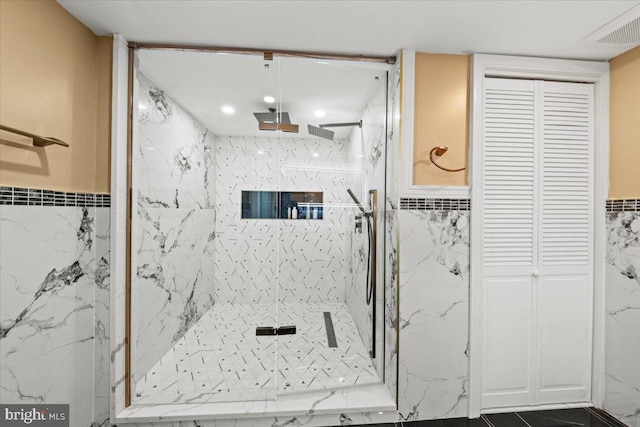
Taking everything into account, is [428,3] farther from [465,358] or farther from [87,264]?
[87,264]

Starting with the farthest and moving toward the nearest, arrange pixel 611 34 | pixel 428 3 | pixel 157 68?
pixel 157 68 → pixel 611 34 → pixel 428 3

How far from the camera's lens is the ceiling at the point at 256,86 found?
1821 mm

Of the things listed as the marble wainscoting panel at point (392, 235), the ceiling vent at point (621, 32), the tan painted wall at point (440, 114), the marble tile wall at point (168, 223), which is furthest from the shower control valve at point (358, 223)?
the ceiling vent at point (621, 32)

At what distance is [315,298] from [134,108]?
1.71 meters

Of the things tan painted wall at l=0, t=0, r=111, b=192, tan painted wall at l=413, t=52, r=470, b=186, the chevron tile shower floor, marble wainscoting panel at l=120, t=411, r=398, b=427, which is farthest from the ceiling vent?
tan painted wall at l=0, t=0, r=111, b=192

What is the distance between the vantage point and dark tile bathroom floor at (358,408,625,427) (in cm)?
176

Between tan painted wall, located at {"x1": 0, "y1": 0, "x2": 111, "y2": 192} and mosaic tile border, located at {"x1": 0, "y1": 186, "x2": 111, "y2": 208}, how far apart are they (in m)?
0.03

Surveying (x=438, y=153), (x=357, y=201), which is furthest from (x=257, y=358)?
(x=438, y=153)

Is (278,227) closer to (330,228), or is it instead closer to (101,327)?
(330,228)

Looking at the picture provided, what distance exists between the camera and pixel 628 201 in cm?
176

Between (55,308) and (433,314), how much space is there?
83.2 inches

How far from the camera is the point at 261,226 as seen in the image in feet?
Answer: 6.31

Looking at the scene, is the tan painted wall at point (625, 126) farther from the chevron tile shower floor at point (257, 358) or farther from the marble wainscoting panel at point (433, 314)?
the chevron tile shower floor at point (257, 358)

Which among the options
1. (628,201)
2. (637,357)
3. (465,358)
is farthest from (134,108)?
(637,357)
